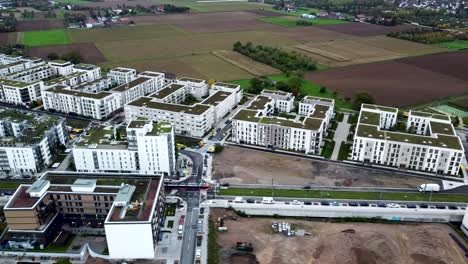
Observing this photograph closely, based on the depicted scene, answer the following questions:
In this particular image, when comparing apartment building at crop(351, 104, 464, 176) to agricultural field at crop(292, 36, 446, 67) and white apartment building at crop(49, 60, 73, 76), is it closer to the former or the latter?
agricultural field at crop(292, 36, 446, 67)

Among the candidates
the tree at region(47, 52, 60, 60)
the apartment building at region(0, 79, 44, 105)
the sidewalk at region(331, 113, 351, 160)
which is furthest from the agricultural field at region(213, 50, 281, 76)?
the apartment building at region(0, 79, 44, 105)

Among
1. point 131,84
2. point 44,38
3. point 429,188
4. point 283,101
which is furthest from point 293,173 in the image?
point 44,38

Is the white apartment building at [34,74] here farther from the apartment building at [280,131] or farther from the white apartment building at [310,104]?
the white apartment building at [310,104]

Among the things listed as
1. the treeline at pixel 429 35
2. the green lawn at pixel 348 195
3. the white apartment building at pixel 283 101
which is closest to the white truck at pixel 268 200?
the green lawn at pixel 348 195

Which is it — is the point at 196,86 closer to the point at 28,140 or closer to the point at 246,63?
the point at 246,63

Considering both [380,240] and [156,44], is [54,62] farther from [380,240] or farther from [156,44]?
[380,240]

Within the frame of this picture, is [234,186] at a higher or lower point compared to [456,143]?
lower

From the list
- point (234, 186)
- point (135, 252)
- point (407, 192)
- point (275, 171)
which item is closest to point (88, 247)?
point (135, 252)
